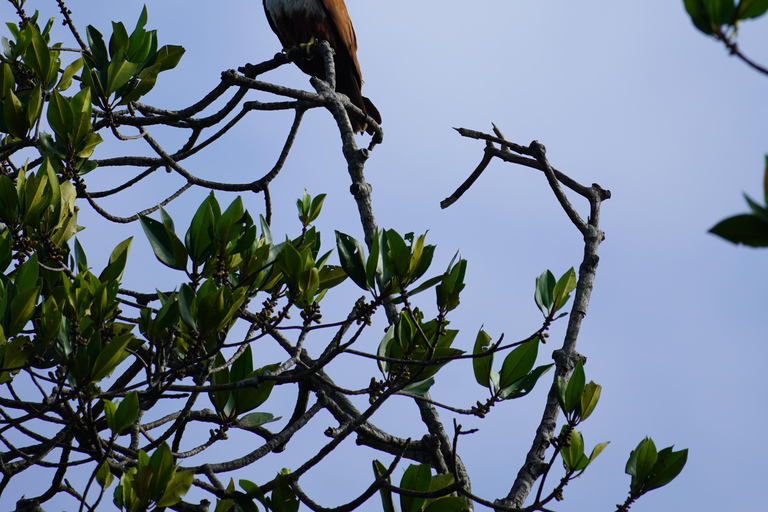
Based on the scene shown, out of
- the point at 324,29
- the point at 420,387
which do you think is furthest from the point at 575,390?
the point at 324,29

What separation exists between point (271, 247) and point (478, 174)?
0.92 m

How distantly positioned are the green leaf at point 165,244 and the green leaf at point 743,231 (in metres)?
1.39

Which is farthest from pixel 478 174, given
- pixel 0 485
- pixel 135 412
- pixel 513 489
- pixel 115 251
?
pixel 0 485

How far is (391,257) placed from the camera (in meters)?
1.64

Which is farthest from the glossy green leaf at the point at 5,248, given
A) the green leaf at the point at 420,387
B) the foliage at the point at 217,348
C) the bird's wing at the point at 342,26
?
the bird's wing at the point at 342,26

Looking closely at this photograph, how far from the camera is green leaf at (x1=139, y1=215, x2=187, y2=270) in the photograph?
5.64 ft

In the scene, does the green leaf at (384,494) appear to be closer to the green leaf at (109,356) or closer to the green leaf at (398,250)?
the green leaf at (398,250)

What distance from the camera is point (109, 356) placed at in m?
1.55

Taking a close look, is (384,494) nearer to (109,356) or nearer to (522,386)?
(522,386)

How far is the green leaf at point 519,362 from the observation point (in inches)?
72.2

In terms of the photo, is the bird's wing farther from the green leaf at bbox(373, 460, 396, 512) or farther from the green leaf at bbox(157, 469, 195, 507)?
the green leaf at bbox(157, 469, 195, 507)

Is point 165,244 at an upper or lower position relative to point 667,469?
upper

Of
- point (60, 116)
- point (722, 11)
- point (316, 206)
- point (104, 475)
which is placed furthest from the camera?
point (316, 206)

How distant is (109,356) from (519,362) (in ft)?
3.37
